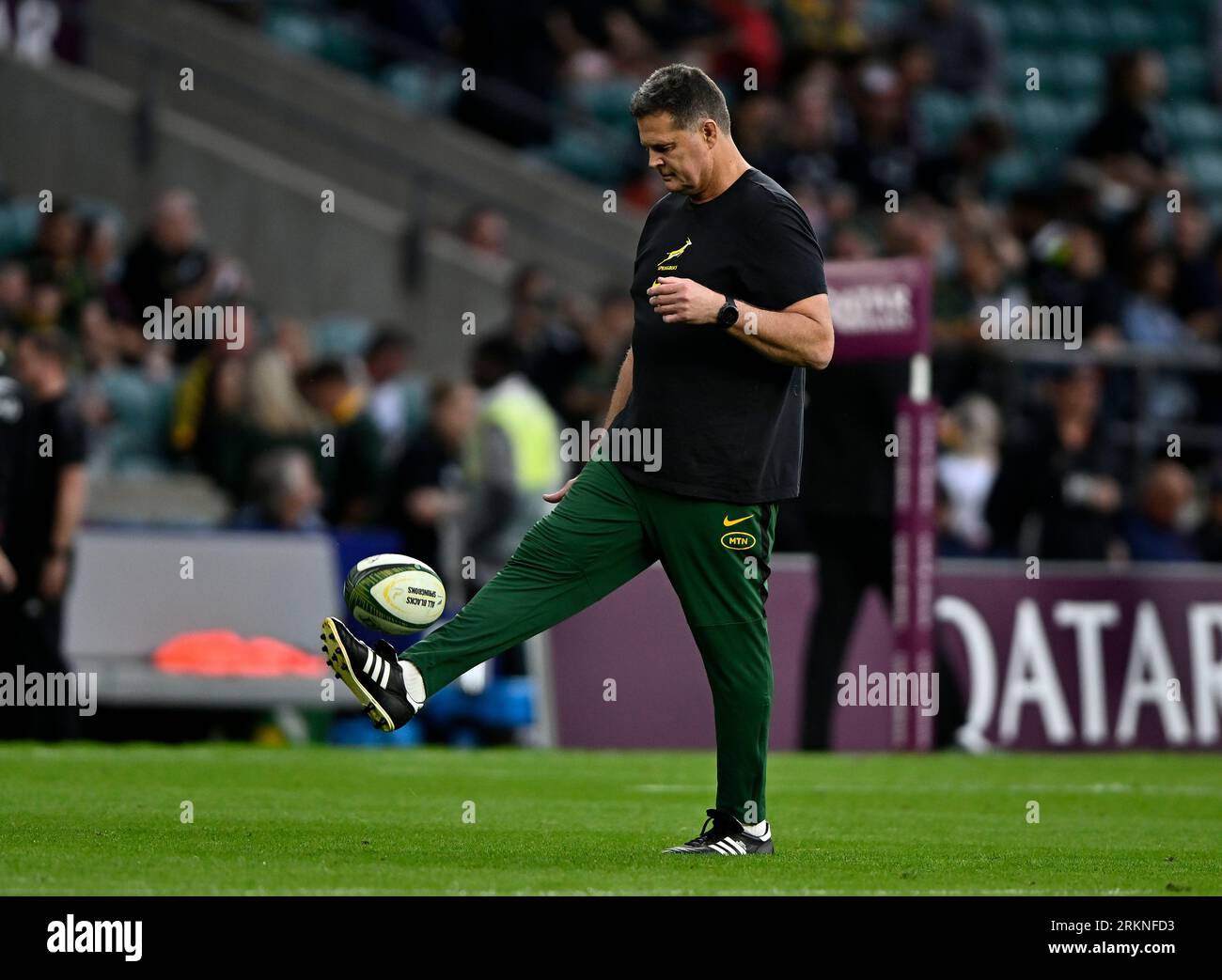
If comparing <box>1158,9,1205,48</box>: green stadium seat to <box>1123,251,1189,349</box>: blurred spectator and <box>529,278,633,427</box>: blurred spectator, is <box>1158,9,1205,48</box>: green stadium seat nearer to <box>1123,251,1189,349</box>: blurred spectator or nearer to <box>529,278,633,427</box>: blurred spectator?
<box>1123,251,1189,349</box>: blurred spectator

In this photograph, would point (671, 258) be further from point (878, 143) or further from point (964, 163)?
point (964, 163)

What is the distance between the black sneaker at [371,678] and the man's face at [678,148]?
1.72 metres

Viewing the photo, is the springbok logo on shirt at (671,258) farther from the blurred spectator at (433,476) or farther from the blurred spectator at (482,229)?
the blurred spectator at (482,229)

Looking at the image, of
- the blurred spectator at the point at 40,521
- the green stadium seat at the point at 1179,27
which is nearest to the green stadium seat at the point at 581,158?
the green stadium seat at the point at 1179,27

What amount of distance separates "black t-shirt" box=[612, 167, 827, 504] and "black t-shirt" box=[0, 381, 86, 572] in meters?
6.44

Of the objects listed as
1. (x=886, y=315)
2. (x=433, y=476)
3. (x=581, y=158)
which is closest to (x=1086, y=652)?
(x=886, y=315)

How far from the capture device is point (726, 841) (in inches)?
300

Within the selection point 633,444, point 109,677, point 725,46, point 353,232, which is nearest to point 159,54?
point 353,232

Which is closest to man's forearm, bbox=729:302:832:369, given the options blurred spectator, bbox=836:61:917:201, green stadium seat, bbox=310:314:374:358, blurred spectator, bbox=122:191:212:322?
blurred spectator, bbox=122:191:212:322

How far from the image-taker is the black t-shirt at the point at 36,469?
13250 millimetres

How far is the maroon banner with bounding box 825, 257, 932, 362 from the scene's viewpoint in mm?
13914

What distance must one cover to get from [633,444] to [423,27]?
14.0m

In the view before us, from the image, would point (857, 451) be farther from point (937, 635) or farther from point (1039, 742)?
point (1039, 742)

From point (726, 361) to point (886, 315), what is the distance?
6.52m
